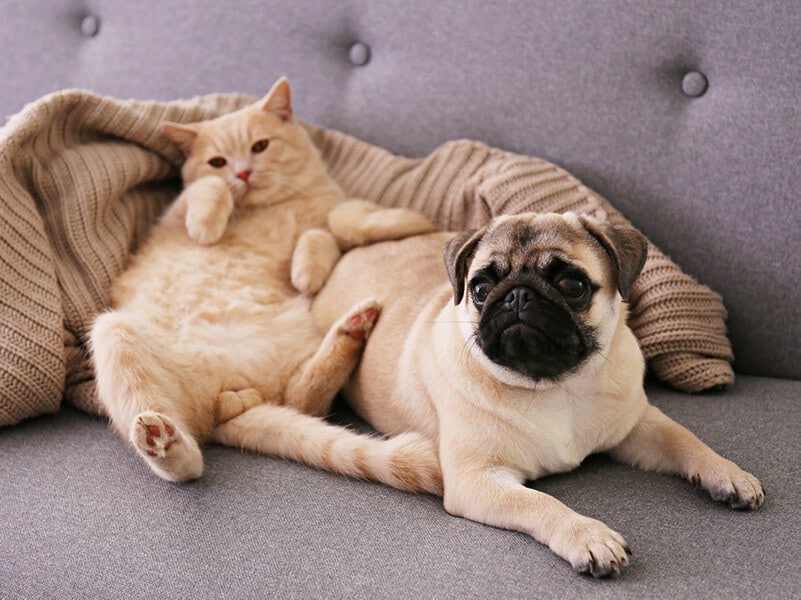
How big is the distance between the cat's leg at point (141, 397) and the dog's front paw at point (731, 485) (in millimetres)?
955

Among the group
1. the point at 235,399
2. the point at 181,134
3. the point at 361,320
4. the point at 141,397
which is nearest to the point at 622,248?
the point at 361,320

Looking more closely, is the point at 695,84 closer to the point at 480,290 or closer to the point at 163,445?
the point at 480,290

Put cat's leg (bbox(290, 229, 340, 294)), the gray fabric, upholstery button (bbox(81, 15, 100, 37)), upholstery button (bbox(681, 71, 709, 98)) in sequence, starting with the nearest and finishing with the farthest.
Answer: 1. the gray fabric
2. upholstery button (bbox(681, 71, 709, 98))
3. cat's leg (bbox(290, 229, 340, 294))
4. upholstery button (bbox(81, 15, 100, 37))

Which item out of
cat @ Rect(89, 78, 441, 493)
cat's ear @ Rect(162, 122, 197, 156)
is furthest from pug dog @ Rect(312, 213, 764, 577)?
cat's ear @ Rect(162, 122, 197, 156)

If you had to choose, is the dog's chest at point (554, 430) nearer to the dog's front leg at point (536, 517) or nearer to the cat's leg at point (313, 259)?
the dog's front leg at point (536, 517)

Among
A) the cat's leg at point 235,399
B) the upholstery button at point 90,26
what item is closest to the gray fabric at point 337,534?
the cat's leg at point 235,399

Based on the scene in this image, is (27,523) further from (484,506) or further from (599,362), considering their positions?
(599,362)

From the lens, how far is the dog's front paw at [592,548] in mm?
1154

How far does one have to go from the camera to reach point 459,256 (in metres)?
1.48

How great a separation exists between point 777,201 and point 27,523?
172 cm

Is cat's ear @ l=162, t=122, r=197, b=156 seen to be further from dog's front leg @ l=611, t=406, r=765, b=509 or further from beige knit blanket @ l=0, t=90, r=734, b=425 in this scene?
dog's front leg @ l=611, t=406, r=765, b=509

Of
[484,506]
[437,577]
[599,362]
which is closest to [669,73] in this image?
[599,362]

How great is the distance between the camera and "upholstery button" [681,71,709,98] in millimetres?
1866

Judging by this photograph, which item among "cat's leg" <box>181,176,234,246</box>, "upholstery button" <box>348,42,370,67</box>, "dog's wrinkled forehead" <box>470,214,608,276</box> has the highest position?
"upholstery button" <box>348,42,370,67</box>
